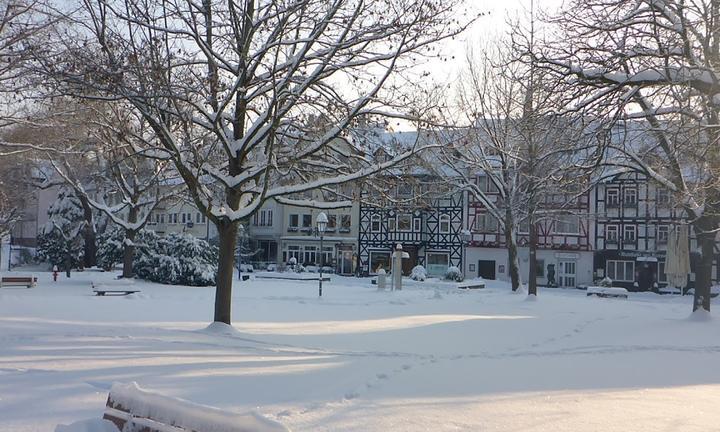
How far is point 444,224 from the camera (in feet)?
172

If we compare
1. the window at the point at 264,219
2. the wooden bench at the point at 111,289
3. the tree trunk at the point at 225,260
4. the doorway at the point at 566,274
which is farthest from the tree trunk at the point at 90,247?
the doorway at the point at 566,274

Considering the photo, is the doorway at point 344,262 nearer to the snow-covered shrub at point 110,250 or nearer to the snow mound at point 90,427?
A: the snow-covered shrub at point 110,250

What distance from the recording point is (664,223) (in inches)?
1817

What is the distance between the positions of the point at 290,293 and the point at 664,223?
30086 mm

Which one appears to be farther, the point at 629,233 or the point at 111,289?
the point at 629,233

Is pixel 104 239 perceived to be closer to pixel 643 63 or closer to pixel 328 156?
pixel 328 156

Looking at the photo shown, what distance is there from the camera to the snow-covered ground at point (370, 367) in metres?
6.69

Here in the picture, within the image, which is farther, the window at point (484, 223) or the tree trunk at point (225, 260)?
the window at point (484, 223)

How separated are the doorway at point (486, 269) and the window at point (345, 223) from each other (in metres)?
11.3

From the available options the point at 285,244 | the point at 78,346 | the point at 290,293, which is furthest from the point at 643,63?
the point at 285,244

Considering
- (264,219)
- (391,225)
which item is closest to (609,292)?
(391,225)

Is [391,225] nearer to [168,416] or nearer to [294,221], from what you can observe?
[294,221]

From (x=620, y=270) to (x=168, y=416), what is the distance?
4749 centimetres

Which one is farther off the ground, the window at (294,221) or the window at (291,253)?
the window at (294,221)
